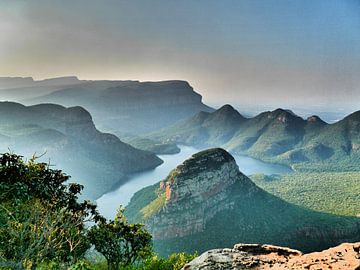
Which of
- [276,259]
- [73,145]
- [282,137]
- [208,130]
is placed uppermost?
[208,130]

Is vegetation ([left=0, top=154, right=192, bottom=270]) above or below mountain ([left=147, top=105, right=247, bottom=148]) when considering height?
below

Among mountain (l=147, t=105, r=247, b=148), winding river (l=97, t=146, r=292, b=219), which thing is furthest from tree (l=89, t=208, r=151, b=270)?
mountain (l=147, t=105, r=247, b=148)

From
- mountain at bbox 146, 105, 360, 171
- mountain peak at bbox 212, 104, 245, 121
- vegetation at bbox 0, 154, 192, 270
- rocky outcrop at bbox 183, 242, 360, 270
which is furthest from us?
mountain peak at bbox 212, 104, 245, 121

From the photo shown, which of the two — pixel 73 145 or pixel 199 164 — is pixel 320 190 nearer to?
pixel 199 164

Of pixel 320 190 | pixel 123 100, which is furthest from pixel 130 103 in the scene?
pixel 320 190

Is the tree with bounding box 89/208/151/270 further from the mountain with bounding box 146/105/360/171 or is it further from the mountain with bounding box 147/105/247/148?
the mountain with bounding box 147/105/247/148

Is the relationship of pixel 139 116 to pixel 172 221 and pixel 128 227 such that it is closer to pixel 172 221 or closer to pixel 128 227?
pixel 172 221
